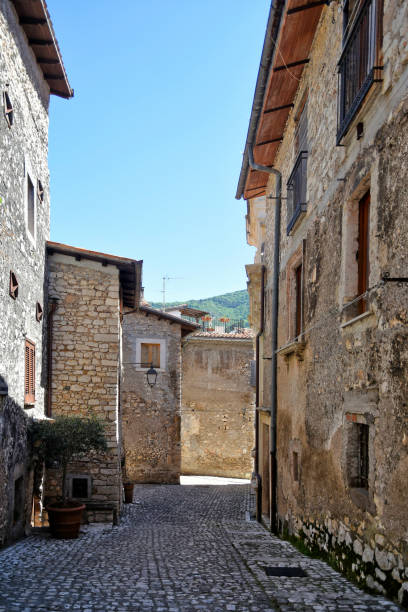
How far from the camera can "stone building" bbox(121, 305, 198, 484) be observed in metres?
19.4

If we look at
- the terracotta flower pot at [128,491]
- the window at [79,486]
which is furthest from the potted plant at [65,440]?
the terracotta flower pot at [128,491]

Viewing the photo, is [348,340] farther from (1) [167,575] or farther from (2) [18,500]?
(2) [18,500]

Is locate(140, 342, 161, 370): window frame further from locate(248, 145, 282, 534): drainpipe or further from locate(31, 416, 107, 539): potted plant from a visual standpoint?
locate(31, 416, 107, 539): potted plant

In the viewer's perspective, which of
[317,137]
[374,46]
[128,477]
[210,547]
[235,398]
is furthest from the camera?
[235,398]

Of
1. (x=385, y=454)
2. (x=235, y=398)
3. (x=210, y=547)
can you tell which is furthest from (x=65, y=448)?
(x=235, y=398)

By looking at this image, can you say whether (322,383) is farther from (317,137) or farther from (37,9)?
(37,9)

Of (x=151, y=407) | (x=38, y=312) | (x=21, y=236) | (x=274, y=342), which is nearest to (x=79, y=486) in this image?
(x=38, y=312)

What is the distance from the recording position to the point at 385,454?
4.51 metres

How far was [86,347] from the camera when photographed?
1121 centimetres

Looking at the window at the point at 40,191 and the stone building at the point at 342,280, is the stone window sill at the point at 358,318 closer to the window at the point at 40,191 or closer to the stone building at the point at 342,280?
the stone building at the point at 342,280

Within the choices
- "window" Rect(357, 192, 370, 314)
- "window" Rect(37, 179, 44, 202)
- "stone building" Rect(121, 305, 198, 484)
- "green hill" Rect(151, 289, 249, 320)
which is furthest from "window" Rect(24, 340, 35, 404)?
"green hill" Rect(151, 289, 249, 320)

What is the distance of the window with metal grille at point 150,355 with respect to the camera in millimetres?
19703

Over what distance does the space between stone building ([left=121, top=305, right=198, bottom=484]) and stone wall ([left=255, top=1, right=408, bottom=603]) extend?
34.7 ft

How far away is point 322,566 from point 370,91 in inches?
194
